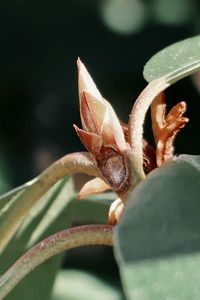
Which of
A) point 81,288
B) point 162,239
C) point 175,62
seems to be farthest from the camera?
point 81,288

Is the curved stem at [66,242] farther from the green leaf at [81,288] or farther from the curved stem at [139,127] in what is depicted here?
the green leaf at [81,288]

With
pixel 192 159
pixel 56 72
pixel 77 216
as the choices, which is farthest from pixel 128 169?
pixel 56 72

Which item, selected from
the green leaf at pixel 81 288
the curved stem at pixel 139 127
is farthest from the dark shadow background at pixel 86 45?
the curved stem at pixel 139 127

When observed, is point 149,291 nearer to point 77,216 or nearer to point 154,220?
point 154,220

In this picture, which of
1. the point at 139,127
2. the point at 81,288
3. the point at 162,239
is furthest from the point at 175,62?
the point at 81,288

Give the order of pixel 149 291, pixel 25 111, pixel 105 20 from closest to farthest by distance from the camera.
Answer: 1. pixel 149 291
2. pixel 105 20
3. pixel 25 111

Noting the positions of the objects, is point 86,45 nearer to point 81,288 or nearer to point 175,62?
point 81,288
